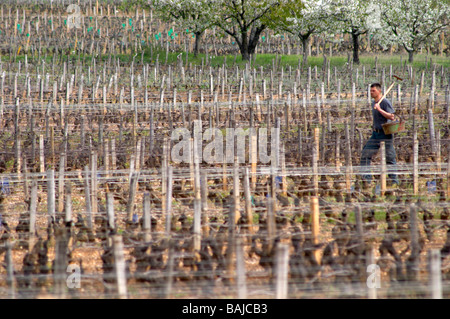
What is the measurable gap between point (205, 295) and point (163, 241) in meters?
0.83

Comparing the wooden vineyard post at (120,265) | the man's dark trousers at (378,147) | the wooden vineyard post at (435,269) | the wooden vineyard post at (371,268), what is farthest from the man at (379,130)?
the wooden vineyard post at (120,265)

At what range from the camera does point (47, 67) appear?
27.1m

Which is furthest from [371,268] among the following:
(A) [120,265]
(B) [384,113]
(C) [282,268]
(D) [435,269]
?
(B) [384,113]

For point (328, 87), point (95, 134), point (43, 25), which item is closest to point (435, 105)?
point (328, 87)

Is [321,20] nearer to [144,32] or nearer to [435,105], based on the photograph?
[144,32]

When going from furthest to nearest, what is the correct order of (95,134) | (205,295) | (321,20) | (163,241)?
1. (321,20)
2. (95,134)
3. (163,241)
4. (205,295)

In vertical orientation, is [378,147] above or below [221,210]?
above

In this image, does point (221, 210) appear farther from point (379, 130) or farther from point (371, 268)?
point (379, 130)

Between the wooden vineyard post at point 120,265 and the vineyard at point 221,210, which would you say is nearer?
the wooden vineyard post at point 120,265

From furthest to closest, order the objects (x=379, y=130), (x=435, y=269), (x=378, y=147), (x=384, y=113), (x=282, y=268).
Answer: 1. (x=378, y=147)
2. (x=379, y=130)
3. (x=384, y=113)
4. (x=282, y=268)
5. (x=435, y=269)

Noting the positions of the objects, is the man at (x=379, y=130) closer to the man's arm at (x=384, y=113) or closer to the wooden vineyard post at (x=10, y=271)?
the man's arm at (x=384, y=113)

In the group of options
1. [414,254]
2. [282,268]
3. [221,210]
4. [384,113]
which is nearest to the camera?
[282,268]
